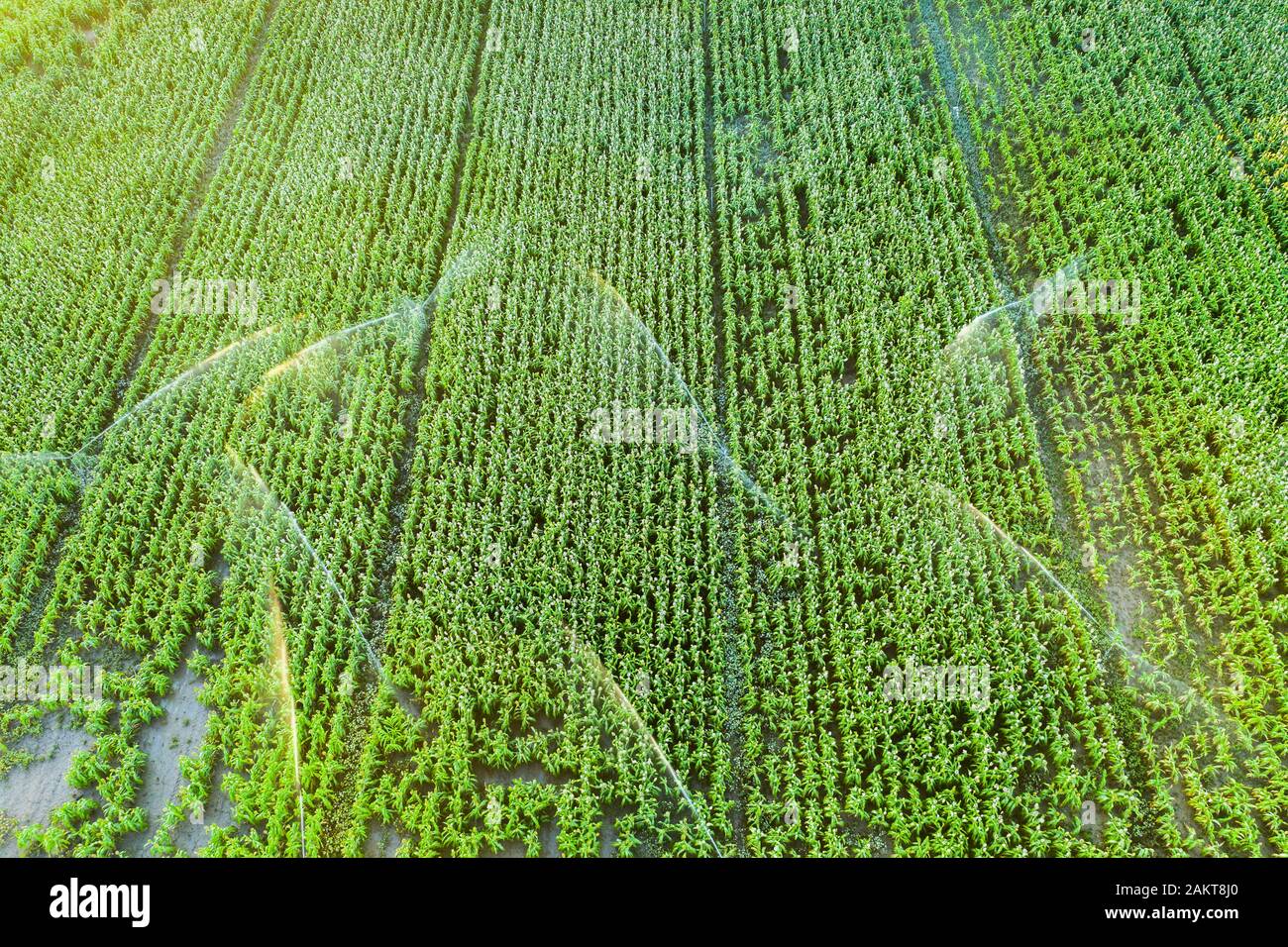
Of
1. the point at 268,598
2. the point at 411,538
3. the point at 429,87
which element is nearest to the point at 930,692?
the point at 411,538

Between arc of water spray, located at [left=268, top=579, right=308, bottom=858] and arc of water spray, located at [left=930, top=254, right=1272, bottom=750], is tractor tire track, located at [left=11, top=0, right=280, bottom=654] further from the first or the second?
arc of water spray, located at [left=930, top=254, right=1272, bottom=750]

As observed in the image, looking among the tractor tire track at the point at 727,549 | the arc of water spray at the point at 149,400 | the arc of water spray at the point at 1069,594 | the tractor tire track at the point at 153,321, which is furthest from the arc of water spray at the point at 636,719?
the arc of water spray at the point at 149,400

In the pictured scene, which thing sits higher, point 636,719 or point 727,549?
point 727,549

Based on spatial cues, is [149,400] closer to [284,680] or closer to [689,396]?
[284,680]

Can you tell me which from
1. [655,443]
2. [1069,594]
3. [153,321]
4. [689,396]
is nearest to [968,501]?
[1069,594]

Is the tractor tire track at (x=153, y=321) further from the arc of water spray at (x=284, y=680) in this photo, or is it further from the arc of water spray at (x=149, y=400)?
the arc of water spray at (x=284, y=680)

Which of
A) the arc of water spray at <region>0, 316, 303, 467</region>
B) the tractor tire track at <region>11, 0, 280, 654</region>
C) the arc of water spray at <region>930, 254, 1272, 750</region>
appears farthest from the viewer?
the arc of water spray at <region>0, 316, 303, 467</region>

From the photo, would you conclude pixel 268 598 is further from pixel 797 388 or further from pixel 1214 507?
pixel 1214 507

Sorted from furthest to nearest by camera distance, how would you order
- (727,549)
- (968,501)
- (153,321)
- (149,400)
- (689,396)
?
(153,321) → (149,400) → (689,396) → (968,501) → (727,549)

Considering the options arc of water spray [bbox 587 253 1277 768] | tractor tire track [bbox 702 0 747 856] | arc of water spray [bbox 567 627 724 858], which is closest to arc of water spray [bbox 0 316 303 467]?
arc of water spray [bbox 587 253 1277 768]

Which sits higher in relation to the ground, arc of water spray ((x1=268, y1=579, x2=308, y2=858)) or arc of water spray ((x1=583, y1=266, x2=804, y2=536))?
arc of water spray ((x1=583, y1=266, x2=804, y2=536))
